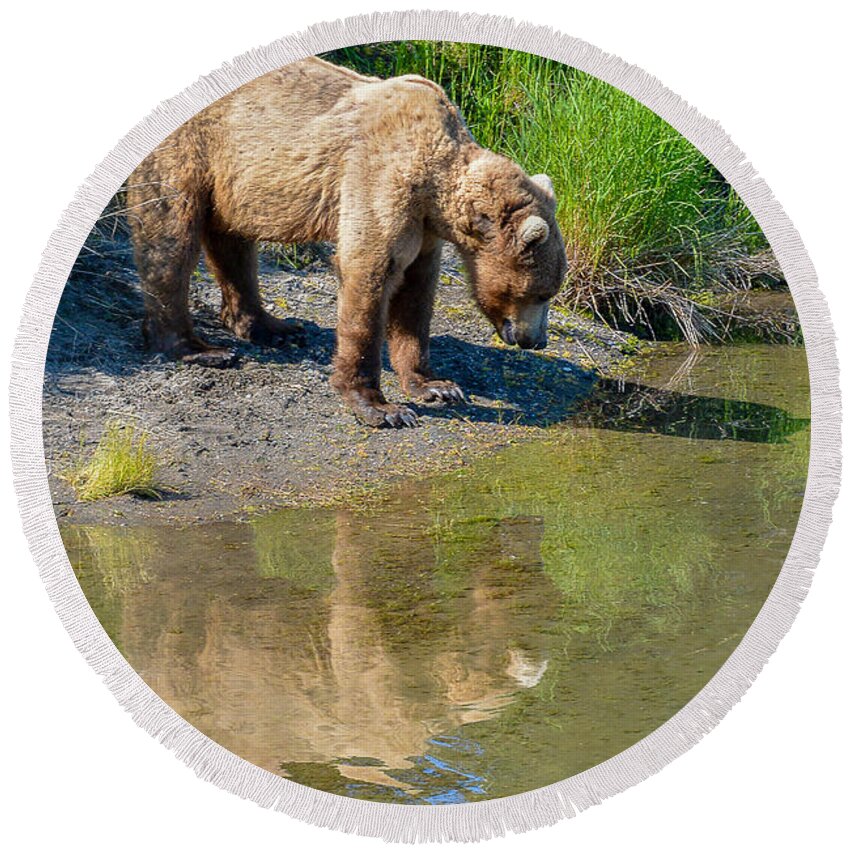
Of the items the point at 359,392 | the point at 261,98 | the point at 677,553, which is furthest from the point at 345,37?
the point at 677,553

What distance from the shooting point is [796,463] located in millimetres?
5305

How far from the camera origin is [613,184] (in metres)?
5.92

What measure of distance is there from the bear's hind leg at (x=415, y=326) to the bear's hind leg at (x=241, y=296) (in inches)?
19.8

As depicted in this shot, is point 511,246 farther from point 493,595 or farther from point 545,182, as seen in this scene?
point 493,595

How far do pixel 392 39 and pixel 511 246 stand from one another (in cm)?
134

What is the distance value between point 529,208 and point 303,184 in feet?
3.04

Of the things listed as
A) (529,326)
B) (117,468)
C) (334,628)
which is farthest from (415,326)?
(334,628)

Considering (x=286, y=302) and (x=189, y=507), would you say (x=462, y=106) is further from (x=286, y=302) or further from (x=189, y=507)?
(x=189, y=507)

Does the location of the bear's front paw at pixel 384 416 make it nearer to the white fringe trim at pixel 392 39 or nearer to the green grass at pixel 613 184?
the green grass at pixel 613 184

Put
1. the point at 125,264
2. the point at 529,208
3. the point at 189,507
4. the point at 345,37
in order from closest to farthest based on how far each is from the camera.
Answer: the point at 345,37, the point at 189,507, the point at 125,264, the point at 529,208

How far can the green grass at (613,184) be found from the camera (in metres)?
5.33

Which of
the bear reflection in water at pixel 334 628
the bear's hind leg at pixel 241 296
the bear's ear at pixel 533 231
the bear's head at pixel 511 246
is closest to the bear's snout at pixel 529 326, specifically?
the bear's head at pixel 511 246

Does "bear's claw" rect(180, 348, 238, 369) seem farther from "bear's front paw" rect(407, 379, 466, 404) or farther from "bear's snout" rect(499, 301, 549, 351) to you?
"bear's snout" rect(499, 301, 549, 351)

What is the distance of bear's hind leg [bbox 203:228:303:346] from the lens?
18.7 feet
